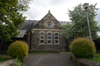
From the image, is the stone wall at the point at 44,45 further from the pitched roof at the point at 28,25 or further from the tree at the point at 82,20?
the tree at the point at 82,20

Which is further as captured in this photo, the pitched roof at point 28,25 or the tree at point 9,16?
the pitched roof at point 28,25

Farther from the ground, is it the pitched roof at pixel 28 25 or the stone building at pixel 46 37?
the pitched roof at pixel 28 25

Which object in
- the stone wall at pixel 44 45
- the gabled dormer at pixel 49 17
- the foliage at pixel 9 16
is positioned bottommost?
Answer: the stone wall at pixel 44 45

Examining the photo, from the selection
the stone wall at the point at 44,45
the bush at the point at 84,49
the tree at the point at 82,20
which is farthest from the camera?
the stone wall at the point at 44,45

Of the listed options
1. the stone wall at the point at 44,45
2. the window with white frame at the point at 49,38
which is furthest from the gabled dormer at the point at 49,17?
the window with white frame at the point at 49,38

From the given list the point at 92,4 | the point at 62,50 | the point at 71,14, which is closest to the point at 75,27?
the point at 71,14

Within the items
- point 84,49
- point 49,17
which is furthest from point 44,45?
point 84,49

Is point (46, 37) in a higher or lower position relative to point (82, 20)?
lower

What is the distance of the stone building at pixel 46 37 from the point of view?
18641 millimetres

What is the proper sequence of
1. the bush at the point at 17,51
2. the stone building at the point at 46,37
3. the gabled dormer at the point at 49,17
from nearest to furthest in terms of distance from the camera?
the bush at the point at 17,51
the stone building at the point at 46,37
the gabled dormer at the point at 49,17

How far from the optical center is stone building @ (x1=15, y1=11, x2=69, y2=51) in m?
18.6

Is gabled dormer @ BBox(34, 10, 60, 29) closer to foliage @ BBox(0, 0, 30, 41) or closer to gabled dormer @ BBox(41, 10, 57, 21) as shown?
gabled dormer @ BBox(41, 10, 57, 21)

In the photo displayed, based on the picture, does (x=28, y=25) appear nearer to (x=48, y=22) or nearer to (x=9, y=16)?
(x=48, y=22)

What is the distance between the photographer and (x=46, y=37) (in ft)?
62.6
